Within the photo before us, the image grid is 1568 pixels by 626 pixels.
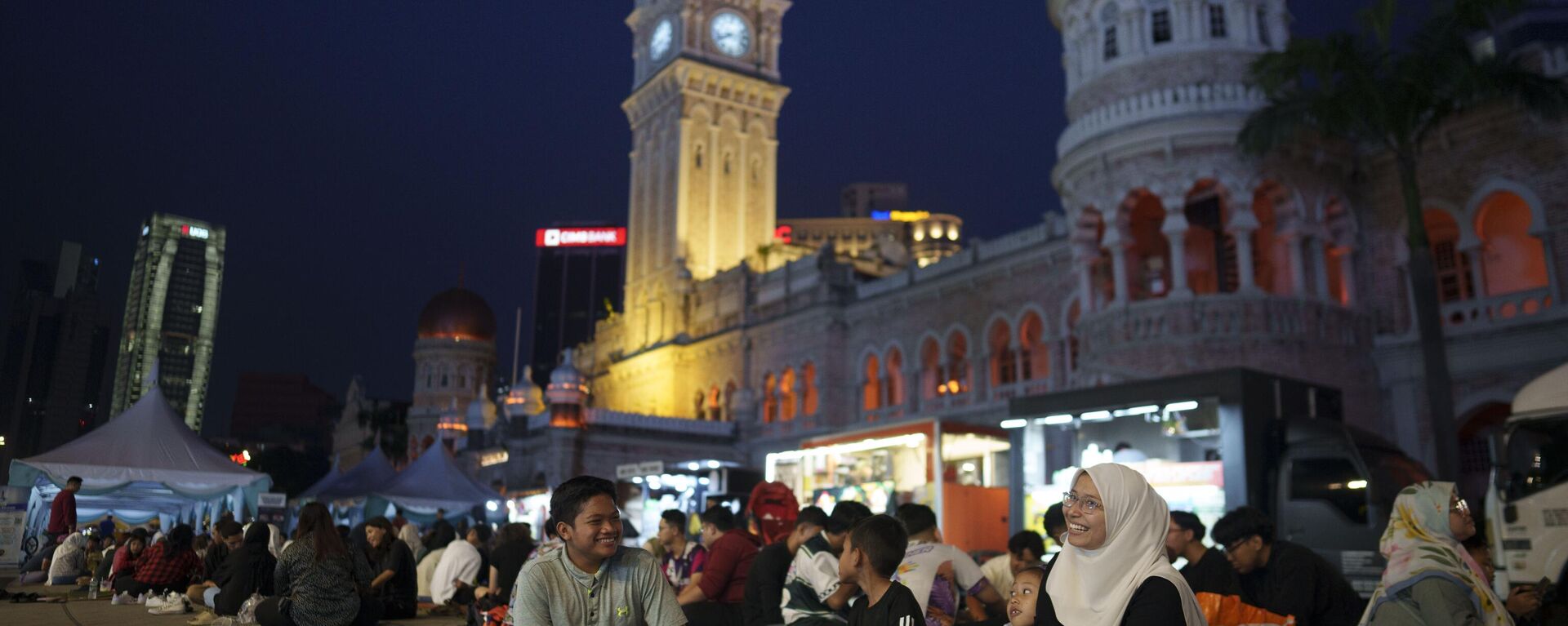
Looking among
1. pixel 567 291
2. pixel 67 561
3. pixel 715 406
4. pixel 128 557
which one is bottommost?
pixel 67 561

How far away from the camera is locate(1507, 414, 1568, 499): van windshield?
934 centimetres

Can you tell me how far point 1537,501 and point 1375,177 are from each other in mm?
11842

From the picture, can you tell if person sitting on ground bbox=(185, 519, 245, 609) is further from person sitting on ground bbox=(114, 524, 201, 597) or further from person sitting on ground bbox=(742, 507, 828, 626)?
person sitting on ground bbox=(742, 507, 828, 626)

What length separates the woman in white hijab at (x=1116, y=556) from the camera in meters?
3.00

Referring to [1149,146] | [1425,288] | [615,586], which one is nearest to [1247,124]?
[1149,146]

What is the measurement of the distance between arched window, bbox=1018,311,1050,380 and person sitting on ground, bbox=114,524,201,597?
61.0 ft

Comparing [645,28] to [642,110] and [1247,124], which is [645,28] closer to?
[642,110]

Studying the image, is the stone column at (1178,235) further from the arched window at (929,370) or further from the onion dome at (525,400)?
the onion dome at (525,400)

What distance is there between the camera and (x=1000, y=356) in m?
27.3

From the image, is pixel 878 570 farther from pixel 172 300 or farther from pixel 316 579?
pixel 172 300

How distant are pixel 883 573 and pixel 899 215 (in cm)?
8814

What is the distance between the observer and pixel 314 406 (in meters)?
119

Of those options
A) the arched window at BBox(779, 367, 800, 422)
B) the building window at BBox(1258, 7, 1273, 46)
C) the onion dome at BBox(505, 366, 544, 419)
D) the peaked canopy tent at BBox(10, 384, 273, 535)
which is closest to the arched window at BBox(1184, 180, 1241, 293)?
the building window at BBox(1258, 7, 1273, 46)

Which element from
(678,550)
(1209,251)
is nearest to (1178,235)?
(1209,251)
